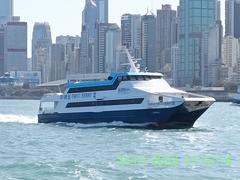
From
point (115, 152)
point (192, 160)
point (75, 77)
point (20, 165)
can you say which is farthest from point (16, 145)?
point (75, 77)

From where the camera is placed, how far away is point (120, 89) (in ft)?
157

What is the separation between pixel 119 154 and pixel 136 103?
15.5 meters

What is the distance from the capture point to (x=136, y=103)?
46875 mm

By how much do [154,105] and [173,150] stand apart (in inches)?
508

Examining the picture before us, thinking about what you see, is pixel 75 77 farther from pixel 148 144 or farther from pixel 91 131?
pixel 148 144

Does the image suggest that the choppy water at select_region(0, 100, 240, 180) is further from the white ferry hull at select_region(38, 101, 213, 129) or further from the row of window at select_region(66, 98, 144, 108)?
the row of window at select_region(66, 98, 144, 108)

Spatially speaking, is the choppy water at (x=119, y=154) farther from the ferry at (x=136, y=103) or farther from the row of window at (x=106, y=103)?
the row of window at (x=106, y=103)

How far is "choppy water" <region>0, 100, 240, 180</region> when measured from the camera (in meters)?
25.1

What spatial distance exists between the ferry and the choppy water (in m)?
1.29

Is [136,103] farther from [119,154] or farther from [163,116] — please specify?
[119,154]

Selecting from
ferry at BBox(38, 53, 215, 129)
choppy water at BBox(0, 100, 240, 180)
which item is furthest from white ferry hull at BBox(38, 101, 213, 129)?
choppy water at BBox(0, 100, 240, 180)

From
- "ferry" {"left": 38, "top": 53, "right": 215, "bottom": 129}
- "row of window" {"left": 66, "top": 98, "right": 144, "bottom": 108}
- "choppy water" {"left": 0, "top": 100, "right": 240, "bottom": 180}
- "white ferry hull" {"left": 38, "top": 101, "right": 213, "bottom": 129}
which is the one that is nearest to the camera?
"choppy water" {"left": 0, "top": 100, "right": 240, "bottom": 180}

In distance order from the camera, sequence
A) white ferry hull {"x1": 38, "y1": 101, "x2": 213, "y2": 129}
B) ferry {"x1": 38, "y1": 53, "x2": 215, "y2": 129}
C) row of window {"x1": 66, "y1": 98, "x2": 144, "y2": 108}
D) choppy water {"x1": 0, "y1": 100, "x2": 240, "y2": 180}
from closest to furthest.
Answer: choppy water {"x1": 0, "y1": 100, "x2": 240, "y2": 180} → white ferry hull {"x1": 38, "y1": 101, "x2": 213, "y2": 129} → ferry {"x1": 38, "y1": 53, "x2": 215, "y2": 129} → row of window {"x1": 66, "y1": 98, "x2": 144, "y2": 108}

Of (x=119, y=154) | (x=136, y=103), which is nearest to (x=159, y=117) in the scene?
(x=136, y=103)
